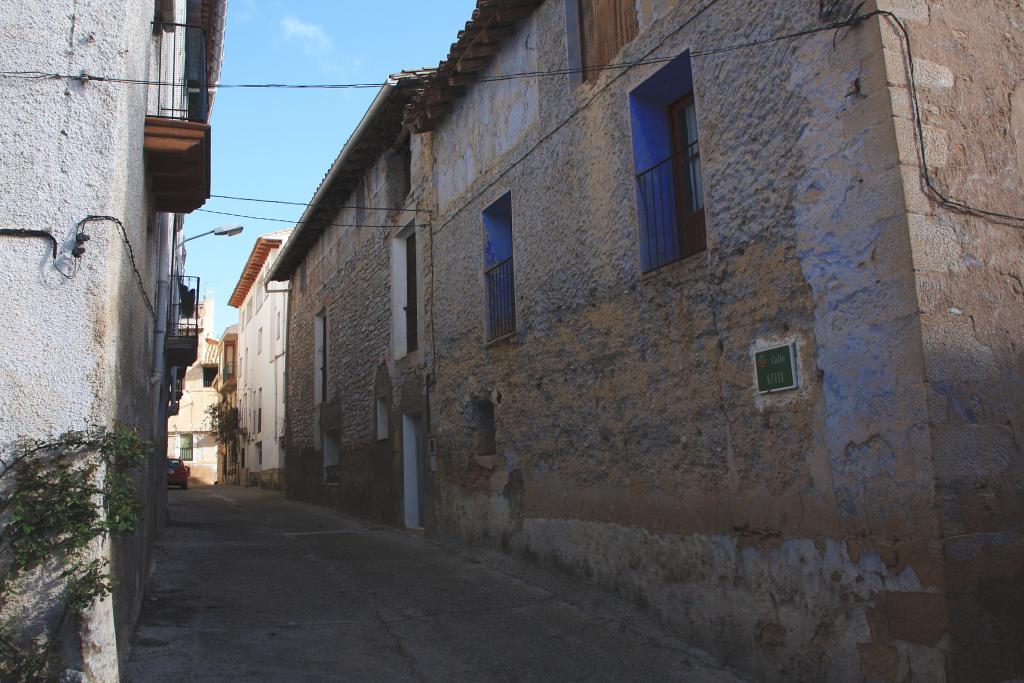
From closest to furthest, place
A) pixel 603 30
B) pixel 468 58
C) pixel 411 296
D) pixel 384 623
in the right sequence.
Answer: pixel 384 623
pixel 603 30
pixel 468 58
pixel 411 296

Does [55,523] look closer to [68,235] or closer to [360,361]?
[68,235]

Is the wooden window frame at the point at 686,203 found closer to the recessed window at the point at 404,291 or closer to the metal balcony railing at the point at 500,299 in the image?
the metal balcony railing at the point at 500,299

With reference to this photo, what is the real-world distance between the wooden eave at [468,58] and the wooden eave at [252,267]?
1589 centimetres

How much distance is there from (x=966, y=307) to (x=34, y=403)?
16.4ft

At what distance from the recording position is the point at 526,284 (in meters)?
8.42

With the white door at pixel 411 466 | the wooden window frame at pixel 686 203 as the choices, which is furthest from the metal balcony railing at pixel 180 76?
the white door at pixel 411 466

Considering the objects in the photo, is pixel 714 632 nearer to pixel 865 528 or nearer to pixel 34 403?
pixel 865 528

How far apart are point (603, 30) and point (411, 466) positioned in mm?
6892

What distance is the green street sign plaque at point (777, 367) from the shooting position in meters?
5.12

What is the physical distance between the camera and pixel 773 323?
5305 millimetres

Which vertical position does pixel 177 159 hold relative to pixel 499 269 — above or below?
above

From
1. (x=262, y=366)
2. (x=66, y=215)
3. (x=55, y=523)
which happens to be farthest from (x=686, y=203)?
(x=262, y=366)

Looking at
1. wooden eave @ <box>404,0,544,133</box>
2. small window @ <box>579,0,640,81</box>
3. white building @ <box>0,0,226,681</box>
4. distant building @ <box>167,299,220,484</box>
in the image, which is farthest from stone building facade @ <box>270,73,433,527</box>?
distant building @ <box>167,299,220,484</box>

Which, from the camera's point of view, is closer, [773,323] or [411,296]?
[773,323]
